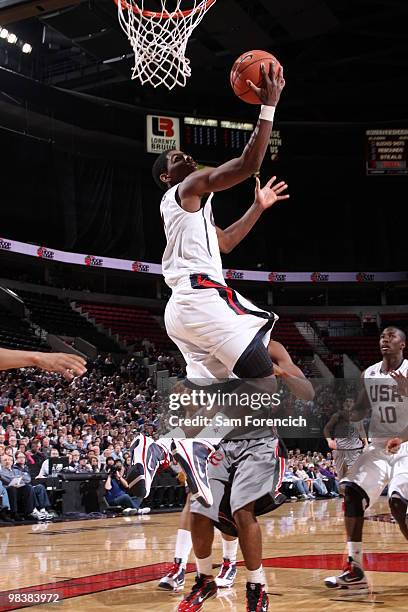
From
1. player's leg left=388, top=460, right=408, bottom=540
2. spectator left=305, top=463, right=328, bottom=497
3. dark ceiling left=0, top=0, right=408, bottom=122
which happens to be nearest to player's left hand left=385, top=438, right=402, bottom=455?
player's leg left=388, top=460, right=408, bottom=540

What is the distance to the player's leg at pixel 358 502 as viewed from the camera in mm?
5168

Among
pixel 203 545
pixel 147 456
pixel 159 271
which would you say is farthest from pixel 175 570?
pixel 159 271

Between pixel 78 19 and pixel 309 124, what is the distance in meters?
12.8

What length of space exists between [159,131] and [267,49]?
4.67 m

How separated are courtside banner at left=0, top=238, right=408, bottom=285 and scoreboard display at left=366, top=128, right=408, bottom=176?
6.26 m

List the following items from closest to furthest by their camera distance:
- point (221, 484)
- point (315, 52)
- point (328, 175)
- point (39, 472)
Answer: point (221, 484), point (39, 472), point (315, 52), point (328, 175)

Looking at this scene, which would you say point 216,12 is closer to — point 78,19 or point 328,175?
point 78,19

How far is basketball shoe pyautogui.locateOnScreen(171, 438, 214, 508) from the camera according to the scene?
421 cm

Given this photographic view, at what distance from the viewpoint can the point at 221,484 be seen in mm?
4289

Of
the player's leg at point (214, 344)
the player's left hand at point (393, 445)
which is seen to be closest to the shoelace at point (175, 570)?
the player's leg at point (214, 344)

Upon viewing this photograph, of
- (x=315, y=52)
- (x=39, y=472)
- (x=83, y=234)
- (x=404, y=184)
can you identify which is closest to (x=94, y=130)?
(x=83, y=234)

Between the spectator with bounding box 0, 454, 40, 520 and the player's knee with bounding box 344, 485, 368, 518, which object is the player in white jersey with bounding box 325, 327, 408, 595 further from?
the spectator with bounding box 0, 454, 40, 520

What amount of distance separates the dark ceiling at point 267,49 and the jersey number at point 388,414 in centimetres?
1370

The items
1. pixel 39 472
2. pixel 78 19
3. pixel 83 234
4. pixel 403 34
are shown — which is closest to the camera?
pixel 39 472
